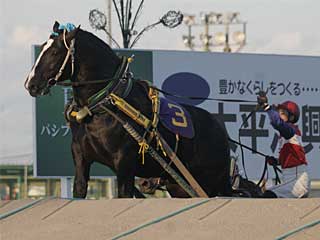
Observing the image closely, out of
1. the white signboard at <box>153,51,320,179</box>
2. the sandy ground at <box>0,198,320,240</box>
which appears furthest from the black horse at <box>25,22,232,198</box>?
the white signboard at <box>153,51,320,179</box>

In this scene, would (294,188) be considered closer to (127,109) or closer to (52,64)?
(127,109)

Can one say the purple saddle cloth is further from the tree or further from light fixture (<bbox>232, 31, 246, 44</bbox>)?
light fixture (<bbox>232, 31, 246, 44</bbox>)

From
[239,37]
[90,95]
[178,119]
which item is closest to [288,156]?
[178,119]

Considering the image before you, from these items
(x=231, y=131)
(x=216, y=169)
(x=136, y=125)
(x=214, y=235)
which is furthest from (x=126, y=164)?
(x=231, y=131)

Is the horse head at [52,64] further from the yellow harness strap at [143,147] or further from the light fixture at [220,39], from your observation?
the light fixture at [220,39]

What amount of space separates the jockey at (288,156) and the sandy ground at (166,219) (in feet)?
9.10

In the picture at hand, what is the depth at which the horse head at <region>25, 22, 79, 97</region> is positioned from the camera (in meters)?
7.94

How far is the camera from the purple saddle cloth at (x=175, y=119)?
838cm

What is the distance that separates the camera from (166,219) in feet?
18.5

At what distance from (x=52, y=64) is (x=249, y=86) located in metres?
7.54

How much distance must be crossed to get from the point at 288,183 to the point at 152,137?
157 centimetres

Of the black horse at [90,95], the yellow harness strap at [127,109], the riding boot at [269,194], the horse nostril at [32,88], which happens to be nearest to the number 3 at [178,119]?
the black horse at [90,95]

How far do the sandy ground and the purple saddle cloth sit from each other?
90.8 inches

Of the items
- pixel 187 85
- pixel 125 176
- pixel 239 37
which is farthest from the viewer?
pixel 239 37
